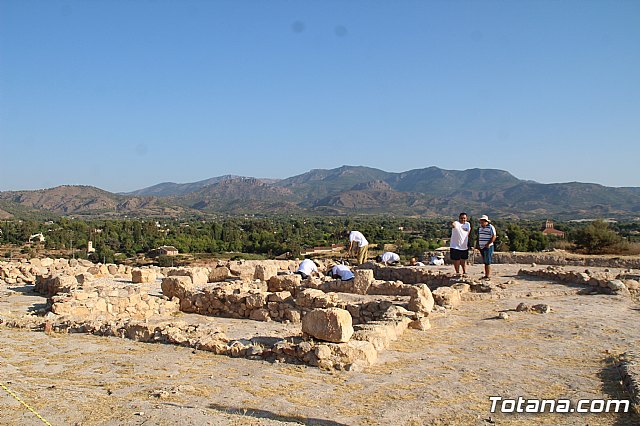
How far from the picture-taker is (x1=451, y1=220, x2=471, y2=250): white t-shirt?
15.3 m

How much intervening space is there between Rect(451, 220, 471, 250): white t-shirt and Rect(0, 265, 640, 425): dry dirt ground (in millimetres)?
5278

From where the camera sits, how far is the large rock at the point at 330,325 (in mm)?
7844

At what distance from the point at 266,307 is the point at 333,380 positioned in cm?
572

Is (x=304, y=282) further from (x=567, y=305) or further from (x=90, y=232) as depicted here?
(x=90, y=232)

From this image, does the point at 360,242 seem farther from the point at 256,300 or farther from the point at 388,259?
the point at 256,300

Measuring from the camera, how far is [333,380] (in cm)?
691

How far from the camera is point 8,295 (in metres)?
15.7

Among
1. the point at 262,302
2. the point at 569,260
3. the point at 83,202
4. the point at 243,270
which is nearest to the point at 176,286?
the point at 262,302

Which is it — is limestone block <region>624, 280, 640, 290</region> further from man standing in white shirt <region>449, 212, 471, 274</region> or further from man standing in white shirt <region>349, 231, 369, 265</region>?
man standing in white shirt <region>349, 231, 369, 265</region>

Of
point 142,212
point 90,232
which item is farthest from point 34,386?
point 142,212

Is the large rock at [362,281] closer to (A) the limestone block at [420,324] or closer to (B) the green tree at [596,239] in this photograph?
(A) the limestone block at [420,324]

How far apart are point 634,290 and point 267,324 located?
8.97 m

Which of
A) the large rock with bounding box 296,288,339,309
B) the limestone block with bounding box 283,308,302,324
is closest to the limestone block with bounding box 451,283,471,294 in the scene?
the large rock with bounding box 296,288,339,309

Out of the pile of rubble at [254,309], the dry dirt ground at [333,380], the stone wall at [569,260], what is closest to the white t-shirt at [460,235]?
the pile of rubble at [254,309]
